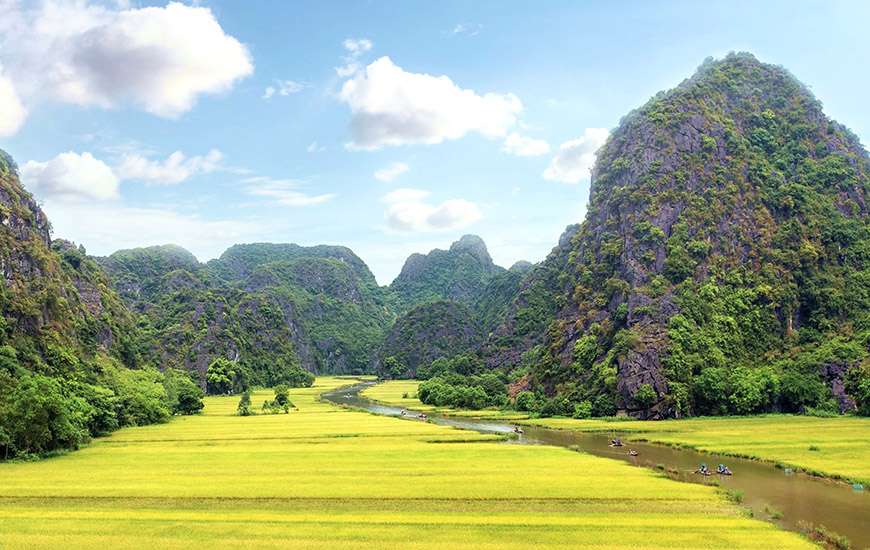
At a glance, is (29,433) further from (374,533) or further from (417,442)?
(374,533)

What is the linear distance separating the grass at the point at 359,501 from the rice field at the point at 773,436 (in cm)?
1180

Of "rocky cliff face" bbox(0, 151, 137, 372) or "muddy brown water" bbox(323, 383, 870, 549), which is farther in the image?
"rocky cliff face" bbox(0, 151, 137, 372)

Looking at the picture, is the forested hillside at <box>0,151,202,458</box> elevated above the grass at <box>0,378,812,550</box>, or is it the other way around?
the forested hillside at <box>0,151,202,458</box>

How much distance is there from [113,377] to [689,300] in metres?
81.7

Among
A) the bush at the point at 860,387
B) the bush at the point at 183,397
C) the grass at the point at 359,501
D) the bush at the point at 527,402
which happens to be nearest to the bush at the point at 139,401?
the bush at the point at 183,397

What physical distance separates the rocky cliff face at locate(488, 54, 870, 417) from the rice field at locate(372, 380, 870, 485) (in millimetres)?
7127

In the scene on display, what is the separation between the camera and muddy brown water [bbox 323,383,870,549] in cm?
2928

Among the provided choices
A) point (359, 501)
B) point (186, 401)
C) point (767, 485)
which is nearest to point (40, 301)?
Answer: point (186, 401)

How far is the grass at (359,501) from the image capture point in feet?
85.6

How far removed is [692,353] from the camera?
81.4m

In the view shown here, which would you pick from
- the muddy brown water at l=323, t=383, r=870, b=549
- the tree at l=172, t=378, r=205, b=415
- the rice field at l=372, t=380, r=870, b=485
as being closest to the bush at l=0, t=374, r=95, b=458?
the muddy brown water at l=323, t=383, r=870, b=549

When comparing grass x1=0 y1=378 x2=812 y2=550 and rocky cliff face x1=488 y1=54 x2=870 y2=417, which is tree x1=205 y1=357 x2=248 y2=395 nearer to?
rocky cliff face x1=488 y1=54 x2=870 y2=417

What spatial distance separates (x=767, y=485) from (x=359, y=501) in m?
25.0

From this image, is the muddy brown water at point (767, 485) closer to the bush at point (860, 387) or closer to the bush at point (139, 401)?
the bush at point (860, 387)
